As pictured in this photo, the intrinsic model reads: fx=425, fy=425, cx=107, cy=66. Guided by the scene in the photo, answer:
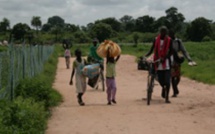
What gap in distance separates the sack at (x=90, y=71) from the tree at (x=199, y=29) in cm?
6692

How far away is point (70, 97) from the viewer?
40.2ft

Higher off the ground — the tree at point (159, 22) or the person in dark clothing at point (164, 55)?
the tree at point (159, 22)

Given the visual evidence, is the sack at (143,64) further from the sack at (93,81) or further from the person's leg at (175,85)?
the sack at (93,81)

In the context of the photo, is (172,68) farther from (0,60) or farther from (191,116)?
(0,60)

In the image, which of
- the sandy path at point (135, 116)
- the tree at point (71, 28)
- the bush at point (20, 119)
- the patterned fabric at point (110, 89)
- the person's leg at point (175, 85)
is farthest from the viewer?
the tree at point (71, 28)

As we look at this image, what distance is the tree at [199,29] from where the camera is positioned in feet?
250

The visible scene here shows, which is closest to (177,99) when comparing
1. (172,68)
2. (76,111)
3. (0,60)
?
(172,68)

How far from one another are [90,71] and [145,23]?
8845cm

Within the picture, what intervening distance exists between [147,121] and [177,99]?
126 inches

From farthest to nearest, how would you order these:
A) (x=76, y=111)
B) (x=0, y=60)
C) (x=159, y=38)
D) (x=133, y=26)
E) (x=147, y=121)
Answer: (x=133, y=26) < (x=159, y=38) < (x=76, y=111) < (x=147, y=121) < (x=0, y=60)

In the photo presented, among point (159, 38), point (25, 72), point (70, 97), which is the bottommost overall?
point (70, 97)

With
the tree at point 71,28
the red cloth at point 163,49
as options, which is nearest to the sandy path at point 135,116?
the red cloth at point 163,49

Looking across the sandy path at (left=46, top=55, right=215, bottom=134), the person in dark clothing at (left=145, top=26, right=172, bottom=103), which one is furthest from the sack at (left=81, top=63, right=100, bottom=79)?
the person in dark clothing at (left=145, top=26, right=172, bottom=103)

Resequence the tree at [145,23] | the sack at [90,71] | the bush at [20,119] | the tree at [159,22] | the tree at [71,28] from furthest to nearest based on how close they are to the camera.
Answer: the tree at [145,23] → the tree at [71,28] → the tree at [159,22] → the sack at [90,71] → the bush at [20,119]
